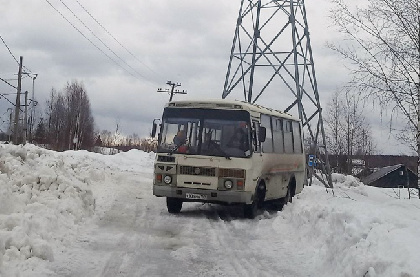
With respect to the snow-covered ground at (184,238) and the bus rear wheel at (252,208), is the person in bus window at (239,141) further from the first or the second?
the snow-covered ground at (184,238)

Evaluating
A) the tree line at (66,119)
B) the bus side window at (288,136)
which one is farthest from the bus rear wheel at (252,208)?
the tree line at (66,119)

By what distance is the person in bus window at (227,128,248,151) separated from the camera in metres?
12.8

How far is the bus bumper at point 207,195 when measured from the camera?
1253 centimetres

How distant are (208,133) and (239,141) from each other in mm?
802

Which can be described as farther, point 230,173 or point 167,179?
point 167,179

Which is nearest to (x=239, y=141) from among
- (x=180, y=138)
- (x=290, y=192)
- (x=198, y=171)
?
(x=198, y=171)

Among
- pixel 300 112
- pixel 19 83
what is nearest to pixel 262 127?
pixel 300 112

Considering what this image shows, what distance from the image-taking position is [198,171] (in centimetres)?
1277

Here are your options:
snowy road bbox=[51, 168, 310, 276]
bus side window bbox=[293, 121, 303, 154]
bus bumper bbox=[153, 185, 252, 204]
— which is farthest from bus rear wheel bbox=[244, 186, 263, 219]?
bus side window bbox=[293, 121, 303, 154]

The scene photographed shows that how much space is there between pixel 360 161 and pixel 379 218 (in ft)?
199

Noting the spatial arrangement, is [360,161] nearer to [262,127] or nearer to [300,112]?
[300,112]

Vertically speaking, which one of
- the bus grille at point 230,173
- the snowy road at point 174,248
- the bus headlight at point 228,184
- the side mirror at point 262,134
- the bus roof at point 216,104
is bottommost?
the snowy road at point 174,248

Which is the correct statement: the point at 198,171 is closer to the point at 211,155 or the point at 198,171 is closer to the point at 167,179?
the point at 211,155

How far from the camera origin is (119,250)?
838 centimetres
